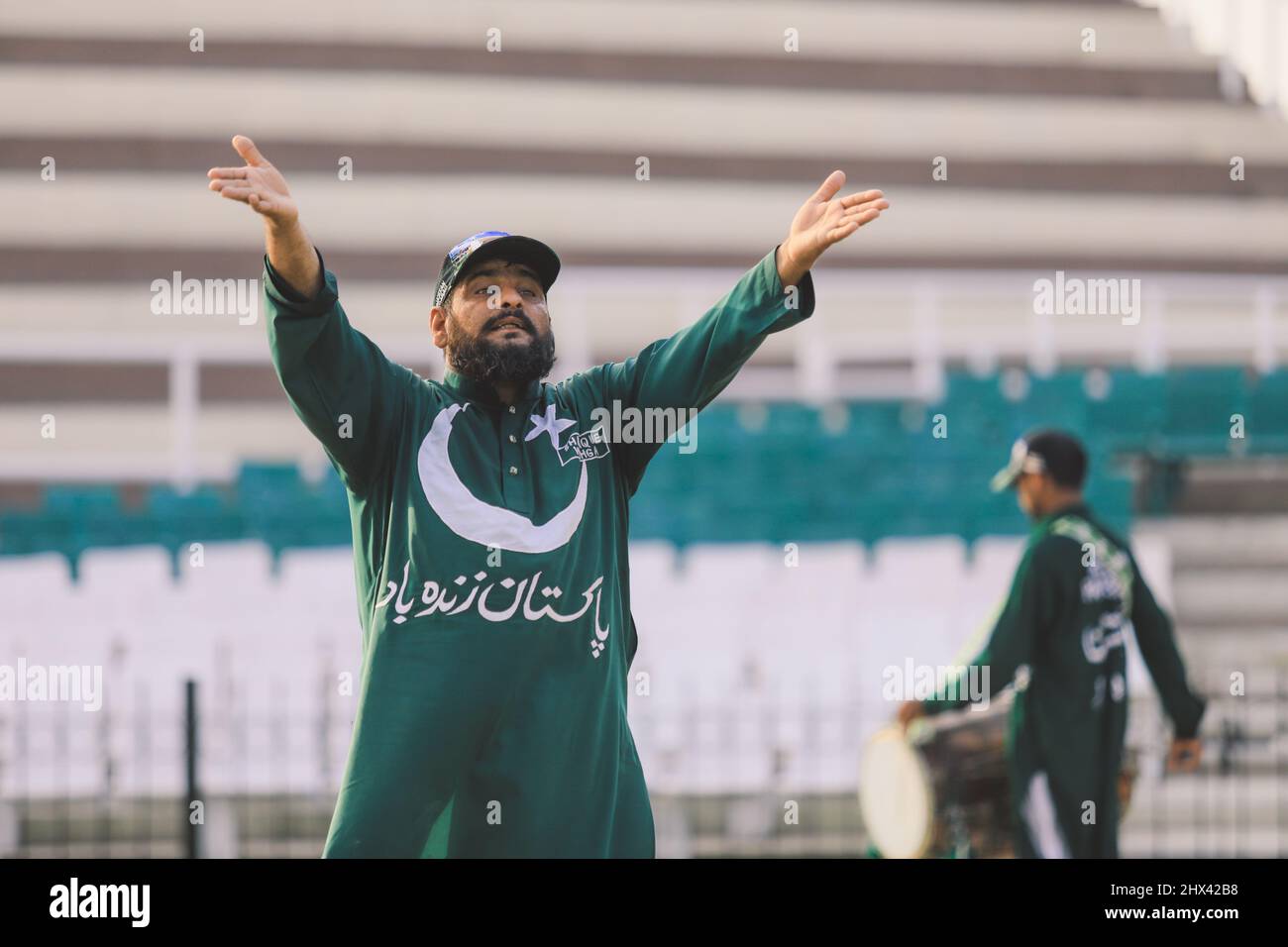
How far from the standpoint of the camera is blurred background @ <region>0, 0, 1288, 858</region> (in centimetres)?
727

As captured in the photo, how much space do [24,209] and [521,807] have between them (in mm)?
11196

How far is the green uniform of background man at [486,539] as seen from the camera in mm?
2543

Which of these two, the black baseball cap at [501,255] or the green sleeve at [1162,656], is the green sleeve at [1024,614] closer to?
the green sleeve at [1162,656]

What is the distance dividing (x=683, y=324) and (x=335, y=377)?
796 cm

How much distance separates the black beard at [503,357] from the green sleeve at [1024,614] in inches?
95.9

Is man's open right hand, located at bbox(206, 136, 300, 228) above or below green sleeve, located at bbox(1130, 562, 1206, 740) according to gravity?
above

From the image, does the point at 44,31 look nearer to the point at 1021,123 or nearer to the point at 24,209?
the point at 24,209

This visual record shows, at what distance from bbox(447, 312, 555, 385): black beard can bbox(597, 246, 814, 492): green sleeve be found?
0.17m

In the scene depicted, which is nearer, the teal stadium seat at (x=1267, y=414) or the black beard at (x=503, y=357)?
the black beard at (x=503, y=357)

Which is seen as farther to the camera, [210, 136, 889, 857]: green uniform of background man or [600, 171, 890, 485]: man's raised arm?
[600, 171, 890, 485]: man's raised arm

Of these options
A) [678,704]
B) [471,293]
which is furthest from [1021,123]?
[471,293]

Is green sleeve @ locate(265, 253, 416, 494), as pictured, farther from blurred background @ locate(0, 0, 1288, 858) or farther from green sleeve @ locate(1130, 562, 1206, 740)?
blurred background @ locate(0, 0, 1288, 858)

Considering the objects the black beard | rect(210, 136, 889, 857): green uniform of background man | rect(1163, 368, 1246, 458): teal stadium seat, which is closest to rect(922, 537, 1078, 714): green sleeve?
rect(210, 136, 889, 857): green uniform of background man

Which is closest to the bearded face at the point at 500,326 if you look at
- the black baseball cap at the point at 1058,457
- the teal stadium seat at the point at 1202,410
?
the black baseball cap at the point at 1058,457
